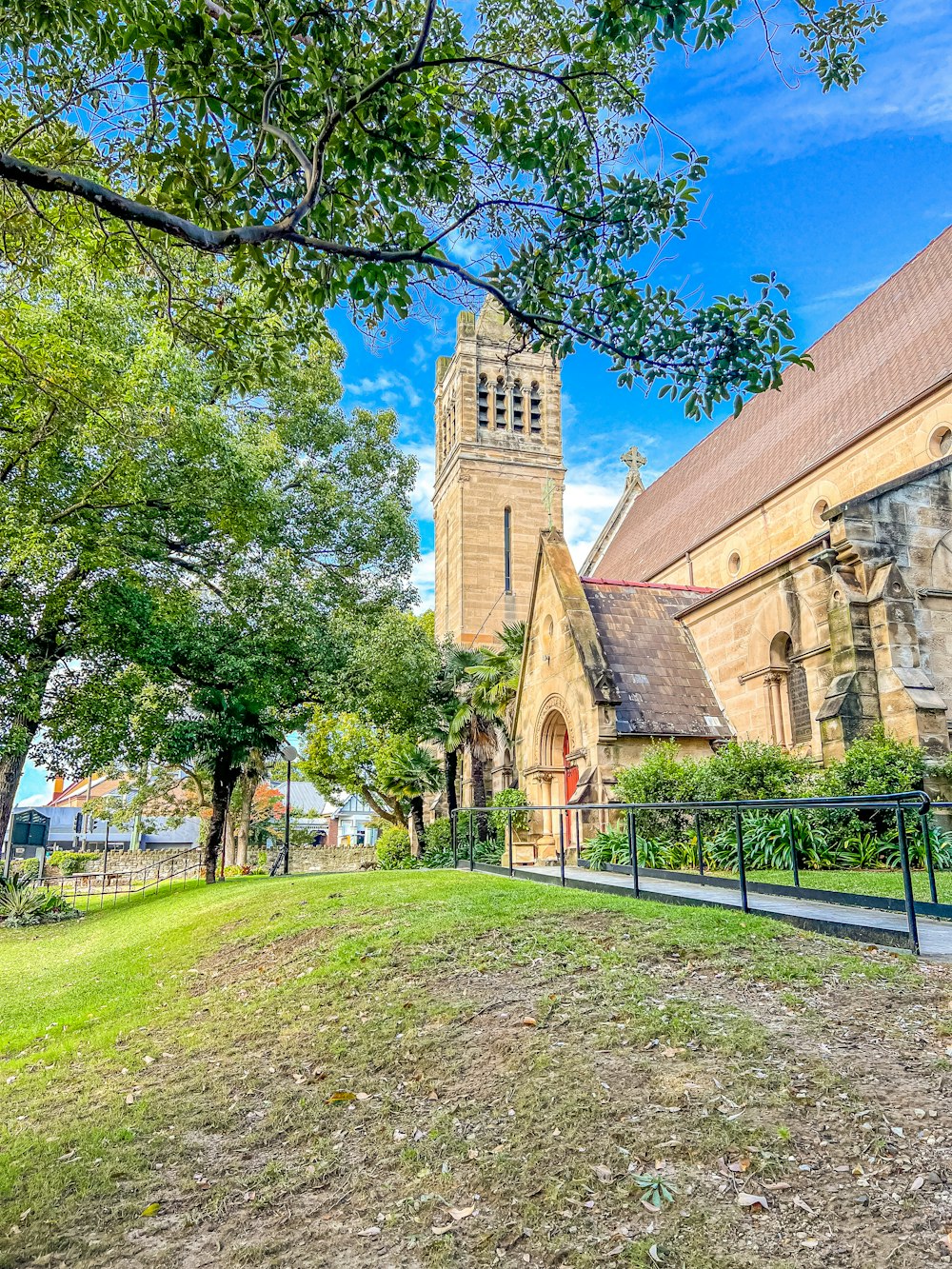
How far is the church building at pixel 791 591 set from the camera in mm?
13953

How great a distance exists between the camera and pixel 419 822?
27109 mm

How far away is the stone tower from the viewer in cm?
4516

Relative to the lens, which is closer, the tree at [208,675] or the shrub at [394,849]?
the tree at [208,675]

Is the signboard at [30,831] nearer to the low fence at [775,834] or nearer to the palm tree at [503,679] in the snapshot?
the palm tree at [503,679]

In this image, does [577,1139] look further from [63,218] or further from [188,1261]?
[63,218]

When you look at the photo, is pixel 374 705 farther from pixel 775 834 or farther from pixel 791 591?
pixel 775 834

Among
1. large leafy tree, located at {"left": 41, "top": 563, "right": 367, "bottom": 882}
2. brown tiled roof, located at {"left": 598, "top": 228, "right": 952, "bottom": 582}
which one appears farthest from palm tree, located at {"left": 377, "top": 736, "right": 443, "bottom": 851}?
brown tiled roof, located at {"left": 598, "top": 228, "right": 952, "bottom": 582}

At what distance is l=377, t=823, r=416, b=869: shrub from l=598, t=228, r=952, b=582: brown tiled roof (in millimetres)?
12642

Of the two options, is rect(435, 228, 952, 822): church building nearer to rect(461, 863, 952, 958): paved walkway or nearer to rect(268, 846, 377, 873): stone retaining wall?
rect(461, 863, 952, 958): paved walkway

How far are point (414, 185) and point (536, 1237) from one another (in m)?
6.07

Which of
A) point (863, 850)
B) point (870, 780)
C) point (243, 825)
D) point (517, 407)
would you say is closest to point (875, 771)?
point (870, 780)

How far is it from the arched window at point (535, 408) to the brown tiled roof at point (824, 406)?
20162mm

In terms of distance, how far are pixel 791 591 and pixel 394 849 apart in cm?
1649

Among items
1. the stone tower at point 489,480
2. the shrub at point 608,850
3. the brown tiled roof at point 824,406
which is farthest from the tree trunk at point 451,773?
the stone tower at point 489,480
